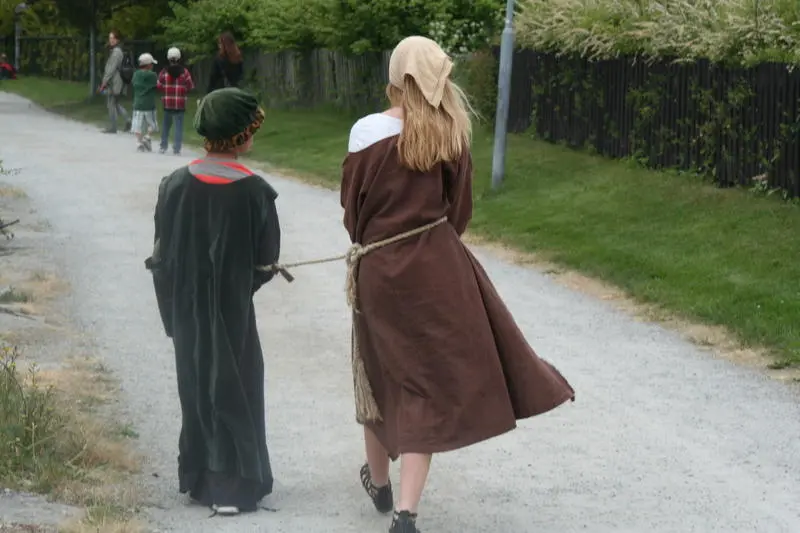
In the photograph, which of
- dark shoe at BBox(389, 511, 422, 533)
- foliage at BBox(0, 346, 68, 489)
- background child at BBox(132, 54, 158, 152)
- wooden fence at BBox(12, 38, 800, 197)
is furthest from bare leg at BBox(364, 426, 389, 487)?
background child at BBox(132, 54, 158, 152)

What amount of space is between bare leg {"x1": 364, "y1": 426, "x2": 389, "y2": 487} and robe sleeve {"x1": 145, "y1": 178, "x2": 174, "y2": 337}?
860 mm

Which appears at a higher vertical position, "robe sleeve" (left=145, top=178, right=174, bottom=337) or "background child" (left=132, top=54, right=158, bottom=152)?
"robe sleeve" (left=145, top=178, right=174, bottom=337)

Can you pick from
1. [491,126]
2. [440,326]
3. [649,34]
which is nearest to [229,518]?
[440,326]

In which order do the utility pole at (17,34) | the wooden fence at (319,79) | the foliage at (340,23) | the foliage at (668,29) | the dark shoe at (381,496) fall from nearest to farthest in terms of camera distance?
the dark shoe at (381,496) → the foliage at (668,29) → the foliage at (340,23) → the wooden fence at (319,79) → the utility pole at (17,34)

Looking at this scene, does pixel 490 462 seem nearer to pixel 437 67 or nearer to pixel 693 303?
pixel 437 67

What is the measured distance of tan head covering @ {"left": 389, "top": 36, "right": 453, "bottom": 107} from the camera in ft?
18.1

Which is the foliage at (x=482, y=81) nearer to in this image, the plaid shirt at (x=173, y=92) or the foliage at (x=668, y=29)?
the foliage at (x=668, y=29)

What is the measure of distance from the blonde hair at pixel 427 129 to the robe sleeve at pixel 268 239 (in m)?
0.69

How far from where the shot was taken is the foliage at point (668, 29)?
48.9 ft

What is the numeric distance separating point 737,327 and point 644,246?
313 cm

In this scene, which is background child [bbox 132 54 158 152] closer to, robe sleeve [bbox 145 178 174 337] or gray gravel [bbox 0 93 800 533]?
gray gravel [bbox 0 93 800 533]

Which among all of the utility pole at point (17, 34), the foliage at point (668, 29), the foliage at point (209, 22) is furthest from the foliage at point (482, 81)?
the utility pole at point (17, 34)

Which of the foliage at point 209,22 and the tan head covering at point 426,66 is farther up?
the tan head covering at point 426,66

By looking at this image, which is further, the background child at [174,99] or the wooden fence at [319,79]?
the wooden fence at [319,79]
